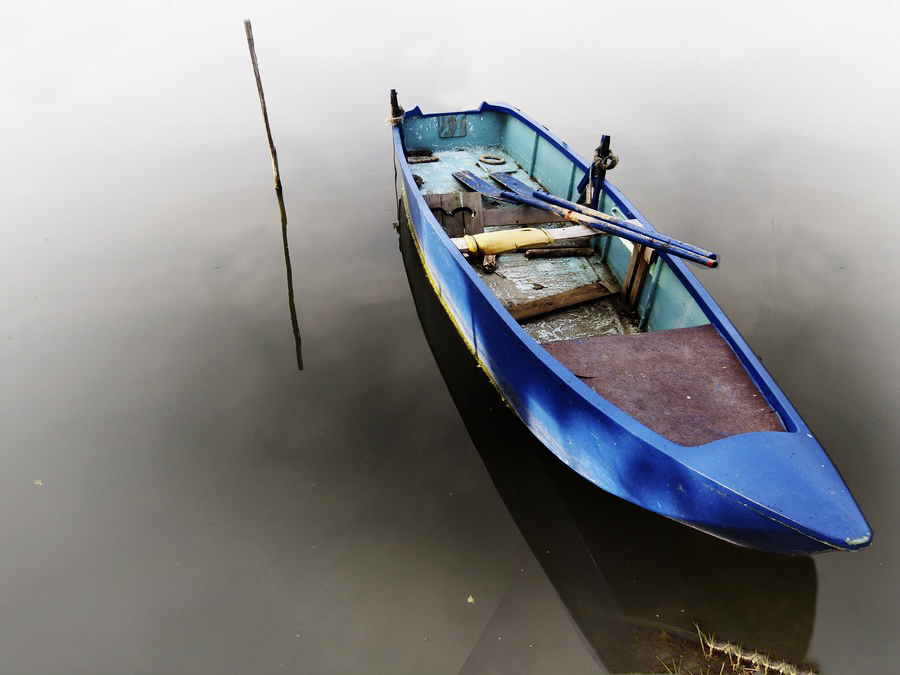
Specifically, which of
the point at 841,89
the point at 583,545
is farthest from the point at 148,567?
the point at 841,89

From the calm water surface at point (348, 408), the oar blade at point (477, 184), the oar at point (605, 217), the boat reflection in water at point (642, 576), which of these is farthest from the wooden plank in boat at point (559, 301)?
the oar blade at point (477, 184)

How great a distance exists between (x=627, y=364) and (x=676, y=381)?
44cm

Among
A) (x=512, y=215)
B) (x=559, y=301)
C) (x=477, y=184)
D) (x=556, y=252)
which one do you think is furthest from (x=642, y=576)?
(x=477, y=184)

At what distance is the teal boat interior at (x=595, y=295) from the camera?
4.54 m

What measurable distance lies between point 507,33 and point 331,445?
2162 cm

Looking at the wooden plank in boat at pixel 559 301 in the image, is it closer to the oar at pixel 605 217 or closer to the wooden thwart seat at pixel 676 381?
the oar at pixel 605 217

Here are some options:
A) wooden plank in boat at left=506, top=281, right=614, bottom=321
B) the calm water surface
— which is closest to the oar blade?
the calm water surface

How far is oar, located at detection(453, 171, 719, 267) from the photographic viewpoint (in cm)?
520

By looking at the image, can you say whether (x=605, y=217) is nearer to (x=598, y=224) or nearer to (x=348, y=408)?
(x=598, y=224)

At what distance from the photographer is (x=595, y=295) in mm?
6578

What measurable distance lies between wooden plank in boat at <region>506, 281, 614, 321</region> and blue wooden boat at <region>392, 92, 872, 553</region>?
16 mm

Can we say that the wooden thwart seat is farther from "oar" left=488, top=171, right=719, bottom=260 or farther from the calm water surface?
the calm water surface

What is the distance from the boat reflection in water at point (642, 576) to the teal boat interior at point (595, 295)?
4.28ft

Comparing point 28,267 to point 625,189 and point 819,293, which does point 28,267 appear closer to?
point 625,189
